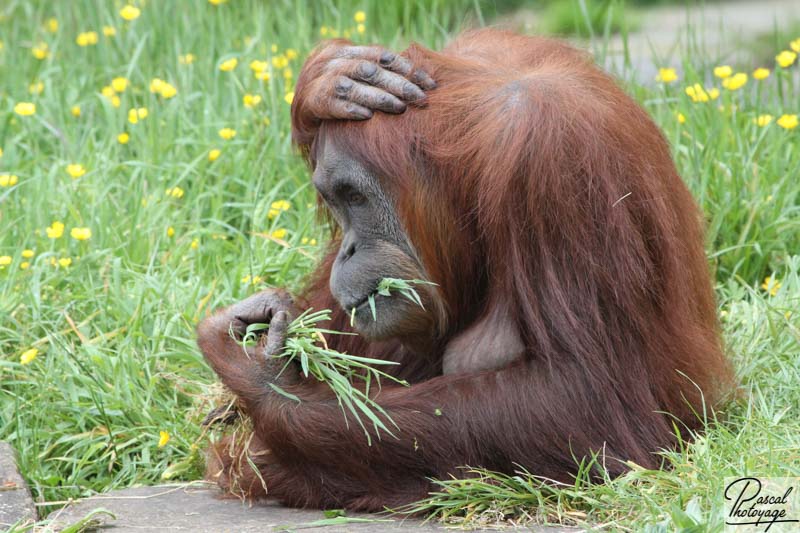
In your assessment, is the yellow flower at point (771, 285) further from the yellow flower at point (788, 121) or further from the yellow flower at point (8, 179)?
the yellow flower at point (8, 179)

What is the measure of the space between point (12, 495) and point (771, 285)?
2.66 metres

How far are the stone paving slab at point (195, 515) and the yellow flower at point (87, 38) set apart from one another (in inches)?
124

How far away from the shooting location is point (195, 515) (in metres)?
3.37

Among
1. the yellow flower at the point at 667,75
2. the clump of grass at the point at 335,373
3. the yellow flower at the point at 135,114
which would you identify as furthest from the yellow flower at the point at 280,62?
the clump of grass at the point at 335,373

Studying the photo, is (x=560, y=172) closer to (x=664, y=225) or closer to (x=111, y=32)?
(x=664, y=225)

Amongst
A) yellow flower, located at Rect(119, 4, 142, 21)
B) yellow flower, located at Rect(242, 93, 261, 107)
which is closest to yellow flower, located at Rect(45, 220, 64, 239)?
yellow flower, located at Rect(242, 93, 261, 107)

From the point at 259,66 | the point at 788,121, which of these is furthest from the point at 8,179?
the point at 788,121

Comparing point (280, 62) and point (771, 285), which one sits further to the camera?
point (280, 62)

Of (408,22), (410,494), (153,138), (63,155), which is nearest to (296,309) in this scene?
(410,494)

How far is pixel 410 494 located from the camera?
10.7 ft

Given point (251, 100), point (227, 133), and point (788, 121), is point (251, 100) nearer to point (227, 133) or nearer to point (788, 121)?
point (227, 133)

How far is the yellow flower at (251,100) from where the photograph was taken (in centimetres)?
535
